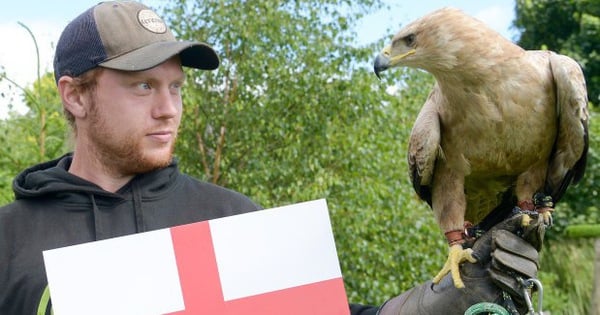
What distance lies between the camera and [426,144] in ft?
10.4

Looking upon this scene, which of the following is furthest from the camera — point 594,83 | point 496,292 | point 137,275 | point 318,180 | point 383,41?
point 594,83

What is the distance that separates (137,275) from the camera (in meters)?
2.18

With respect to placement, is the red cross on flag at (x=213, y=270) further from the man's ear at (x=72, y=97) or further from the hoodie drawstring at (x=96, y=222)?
the man's ear at (x=72, y=97)

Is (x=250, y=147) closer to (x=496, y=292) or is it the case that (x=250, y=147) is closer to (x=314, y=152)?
(x=314, y=152)

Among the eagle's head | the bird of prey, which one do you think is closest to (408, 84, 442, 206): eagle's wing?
the bird of prey

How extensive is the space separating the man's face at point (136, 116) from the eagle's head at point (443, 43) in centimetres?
109

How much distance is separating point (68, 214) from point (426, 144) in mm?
1501

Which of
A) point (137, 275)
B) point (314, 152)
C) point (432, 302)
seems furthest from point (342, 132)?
point (137, 275)

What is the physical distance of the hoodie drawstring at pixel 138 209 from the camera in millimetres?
2516

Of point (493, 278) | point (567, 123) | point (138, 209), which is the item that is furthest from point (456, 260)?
point (138, 209)

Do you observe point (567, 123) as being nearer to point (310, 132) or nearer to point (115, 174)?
point (115, 174)

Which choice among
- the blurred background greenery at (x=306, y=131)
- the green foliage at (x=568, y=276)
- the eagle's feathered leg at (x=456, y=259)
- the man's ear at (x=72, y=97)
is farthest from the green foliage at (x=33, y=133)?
the green foliage at (x=568, y=276)

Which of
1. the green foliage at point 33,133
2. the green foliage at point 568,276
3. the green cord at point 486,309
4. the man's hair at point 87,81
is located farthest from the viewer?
the green foliage at point 568,276

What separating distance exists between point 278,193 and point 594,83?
1022cm
